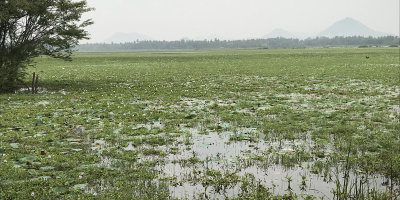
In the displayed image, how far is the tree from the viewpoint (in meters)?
25.6

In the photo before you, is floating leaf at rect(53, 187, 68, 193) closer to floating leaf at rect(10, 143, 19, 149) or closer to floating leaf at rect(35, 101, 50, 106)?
floating leaf at rect(10, 143, 19, 149)

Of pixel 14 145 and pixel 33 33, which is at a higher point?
pixel 33 33

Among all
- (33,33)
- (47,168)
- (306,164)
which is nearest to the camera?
(47,168)

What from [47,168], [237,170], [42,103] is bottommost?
[237,170]

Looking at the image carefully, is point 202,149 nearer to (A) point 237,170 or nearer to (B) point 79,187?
(A) point 237,170

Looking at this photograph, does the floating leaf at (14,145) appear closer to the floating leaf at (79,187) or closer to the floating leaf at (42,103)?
the floating leaf at (79,187)

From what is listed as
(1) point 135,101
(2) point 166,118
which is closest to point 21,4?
(1) point 135,101

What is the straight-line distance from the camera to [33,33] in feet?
91.8

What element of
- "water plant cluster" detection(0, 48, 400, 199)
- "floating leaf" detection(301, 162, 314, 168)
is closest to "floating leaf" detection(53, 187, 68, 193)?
"water plant cluster" detection(0, 48, 400, 199)

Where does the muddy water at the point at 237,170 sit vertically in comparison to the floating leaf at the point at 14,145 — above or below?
below

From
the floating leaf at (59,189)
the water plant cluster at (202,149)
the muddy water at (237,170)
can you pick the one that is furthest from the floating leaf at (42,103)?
the floating leaf at (59,189)

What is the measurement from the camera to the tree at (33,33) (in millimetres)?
25578

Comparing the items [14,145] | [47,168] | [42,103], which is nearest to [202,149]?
[47,168]

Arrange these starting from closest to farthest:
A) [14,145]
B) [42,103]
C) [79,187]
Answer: [79,187], [14,145], [42,103]
